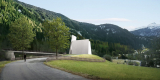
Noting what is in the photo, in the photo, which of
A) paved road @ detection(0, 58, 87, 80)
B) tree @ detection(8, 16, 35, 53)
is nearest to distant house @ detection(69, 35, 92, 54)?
tree @ detection(8, 16, 35, 53)

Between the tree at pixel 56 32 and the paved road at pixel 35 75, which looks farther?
the tree at pixel 56 32

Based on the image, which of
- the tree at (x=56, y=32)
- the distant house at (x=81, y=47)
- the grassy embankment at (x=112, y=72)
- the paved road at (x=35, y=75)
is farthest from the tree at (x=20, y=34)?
the distant house at (x=81, y=47)

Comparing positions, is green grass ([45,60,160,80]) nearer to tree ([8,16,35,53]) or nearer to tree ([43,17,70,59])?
tree ([43,17,70,59])

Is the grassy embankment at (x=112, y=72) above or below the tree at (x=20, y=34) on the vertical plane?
below

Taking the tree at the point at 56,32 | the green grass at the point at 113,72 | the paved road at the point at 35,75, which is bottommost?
the green grass at the point at 113,72

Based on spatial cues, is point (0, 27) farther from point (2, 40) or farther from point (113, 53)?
point (113, 53)

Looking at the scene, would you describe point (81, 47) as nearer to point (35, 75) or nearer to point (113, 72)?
point (113, 72)

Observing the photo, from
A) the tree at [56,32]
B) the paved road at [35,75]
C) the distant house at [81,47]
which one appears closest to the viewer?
the paved road at [35,75]

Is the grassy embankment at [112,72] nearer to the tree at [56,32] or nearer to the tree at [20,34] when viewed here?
the tree at [56,32]

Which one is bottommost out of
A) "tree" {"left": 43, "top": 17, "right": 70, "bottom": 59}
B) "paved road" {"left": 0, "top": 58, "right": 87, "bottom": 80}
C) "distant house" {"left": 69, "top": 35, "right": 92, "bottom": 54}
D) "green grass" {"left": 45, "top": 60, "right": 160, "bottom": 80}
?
"green grass" {"left": 45, "top": 60, "right": 160, "bottom": 80}

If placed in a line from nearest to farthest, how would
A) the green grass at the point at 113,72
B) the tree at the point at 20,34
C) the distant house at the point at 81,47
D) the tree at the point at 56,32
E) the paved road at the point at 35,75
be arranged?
the paved road at the point at 35,75 < the green grass at the point at 113,72 < the tree at the point at 56,32 < the tree at the point at 20,34 < the distant house at the point at 81,47

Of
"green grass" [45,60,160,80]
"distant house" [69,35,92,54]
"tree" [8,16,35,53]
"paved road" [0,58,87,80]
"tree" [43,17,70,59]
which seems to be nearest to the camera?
"paved road" [0,58,87,80]

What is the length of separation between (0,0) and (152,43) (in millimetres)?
122751

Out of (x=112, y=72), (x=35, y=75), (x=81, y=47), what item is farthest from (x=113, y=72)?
(x=81, y=47)
